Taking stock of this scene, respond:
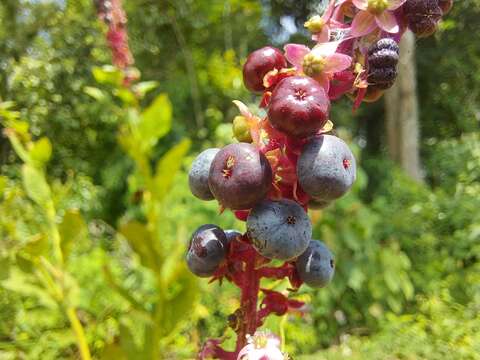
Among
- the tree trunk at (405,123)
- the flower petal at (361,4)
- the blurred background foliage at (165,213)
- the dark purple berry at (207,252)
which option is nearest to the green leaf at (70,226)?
the blurred background foliage at (165,213)

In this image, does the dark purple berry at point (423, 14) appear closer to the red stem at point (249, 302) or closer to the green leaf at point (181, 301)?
the red stem at point (249, 302)

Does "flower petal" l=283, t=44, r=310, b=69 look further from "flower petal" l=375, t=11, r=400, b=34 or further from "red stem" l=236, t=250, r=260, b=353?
"red stem" l=236, t=250, r=260, b=353

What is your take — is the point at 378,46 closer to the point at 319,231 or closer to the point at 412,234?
the point at 319,231

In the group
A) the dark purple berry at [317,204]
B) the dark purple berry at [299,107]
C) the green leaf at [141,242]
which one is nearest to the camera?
the green leaf at [141,242]

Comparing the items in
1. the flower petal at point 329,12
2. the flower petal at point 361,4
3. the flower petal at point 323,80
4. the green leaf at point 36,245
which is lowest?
the green leaf at point 36,245

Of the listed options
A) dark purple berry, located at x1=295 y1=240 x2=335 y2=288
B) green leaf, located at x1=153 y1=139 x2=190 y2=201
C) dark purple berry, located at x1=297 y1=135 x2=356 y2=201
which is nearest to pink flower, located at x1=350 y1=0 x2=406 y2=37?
dark purple berry, located at x1=297 y1=135 x2=356 y2=201

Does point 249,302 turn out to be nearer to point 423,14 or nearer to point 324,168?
point 324,168

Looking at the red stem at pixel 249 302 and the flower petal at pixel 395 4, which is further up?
the flower petal at pixel 395 4
